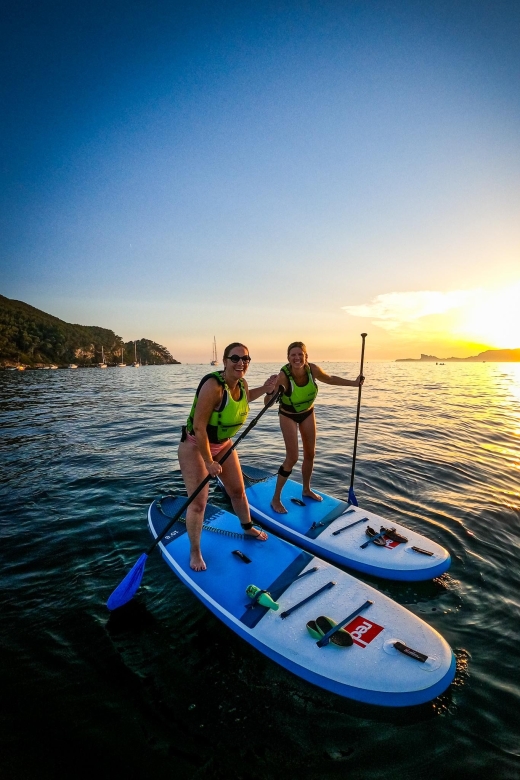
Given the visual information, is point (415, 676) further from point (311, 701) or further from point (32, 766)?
point (32, 766)

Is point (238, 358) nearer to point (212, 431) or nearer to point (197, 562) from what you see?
point (212, 431)

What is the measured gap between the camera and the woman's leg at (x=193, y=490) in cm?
476

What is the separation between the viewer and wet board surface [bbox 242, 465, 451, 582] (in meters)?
4.97

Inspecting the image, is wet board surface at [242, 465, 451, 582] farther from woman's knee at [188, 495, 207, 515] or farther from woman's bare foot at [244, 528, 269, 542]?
woman's knee at [188, 495, 207, 515]

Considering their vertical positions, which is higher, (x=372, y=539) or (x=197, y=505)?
(x=197, y=505)

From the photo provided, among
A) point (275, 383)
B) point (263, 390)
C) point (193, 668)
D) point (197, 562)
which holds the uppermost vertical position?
point (275, 383)

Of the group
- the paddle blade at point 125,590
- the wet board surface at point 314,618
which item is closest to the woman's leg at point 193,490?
the wet board surface at point 314,618

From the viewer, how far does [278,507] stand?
6.71 metres

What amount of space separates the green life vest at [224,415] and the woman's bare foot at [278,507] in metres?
2.50

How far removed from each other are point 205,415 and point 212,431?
0.47 m

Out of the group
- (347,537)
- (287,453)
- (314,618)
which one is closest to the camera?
(314,618)

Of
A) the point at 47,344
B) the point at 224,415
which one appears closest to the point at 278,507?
the point at 224,415

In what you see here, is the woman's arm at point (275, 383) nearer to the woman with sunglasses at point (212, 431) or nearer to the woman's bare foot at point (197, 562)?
the woman with sunglasses at point (212, 431)

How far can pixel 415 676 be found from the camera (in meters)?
3.14
